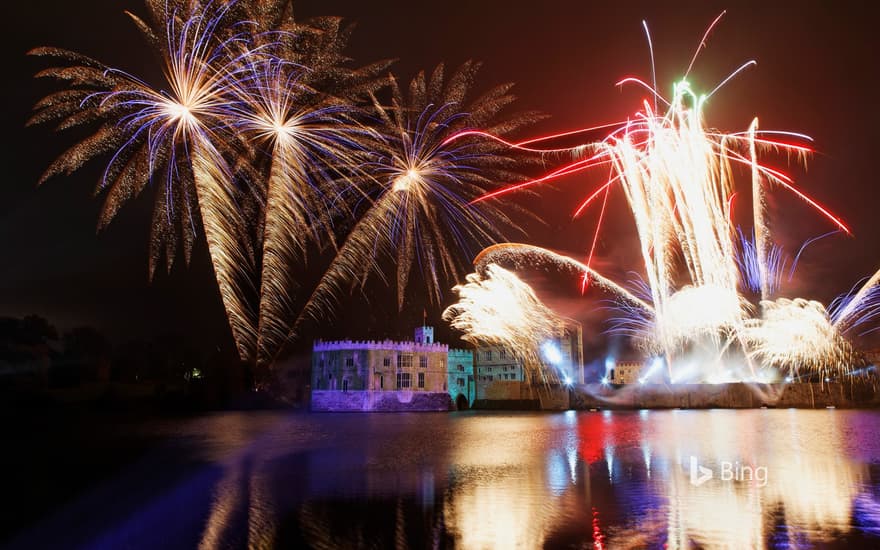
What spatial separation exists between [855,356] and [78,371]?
4080 inches

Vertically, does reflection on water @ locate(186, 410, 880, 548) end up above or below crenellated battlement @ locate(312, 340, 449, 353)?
below

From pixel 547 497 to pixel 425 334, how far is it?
69656 millimetres

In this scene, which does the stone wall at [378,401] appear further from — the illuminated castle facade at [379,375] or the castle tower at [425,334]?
the castle tower at [425,334]

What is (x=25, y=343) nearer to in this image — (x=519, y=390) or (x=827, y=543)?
(x=519, y=390)

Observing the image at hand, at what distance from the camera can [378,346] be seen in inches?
2918

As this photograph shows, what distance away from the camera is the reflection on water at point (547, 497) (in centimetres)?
1088

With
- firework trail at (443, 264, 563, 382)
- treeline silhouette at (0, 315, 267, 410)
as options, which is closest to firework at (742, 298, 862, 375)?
firework trail at (443, 264, 563, 382)

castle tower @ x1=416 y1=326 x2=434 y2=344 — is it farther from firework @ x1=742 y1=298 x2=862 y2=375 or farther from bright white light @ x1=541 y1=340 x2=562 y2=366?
firework @ x1=742 y1=298 x2=862 y2=375

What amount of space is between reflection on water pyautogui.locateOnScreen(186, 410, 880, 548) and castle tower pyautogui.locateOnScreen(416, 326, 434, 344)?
5568 centimetres

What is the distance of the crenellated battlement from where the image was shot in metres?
73.9

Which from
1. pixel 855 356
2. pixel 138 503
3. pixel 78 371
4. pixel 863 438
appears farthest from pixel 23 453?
pixel 855 356

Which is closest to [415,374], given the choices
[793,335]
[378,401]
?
[378,401]

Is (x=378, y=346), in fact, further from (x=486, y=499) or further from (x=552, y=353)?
(x=486, y=499)

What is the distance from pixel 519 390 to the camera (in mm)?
78500
